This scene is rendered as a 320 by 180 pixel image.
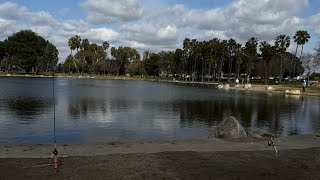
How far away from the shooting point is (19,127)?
23391 millimetres

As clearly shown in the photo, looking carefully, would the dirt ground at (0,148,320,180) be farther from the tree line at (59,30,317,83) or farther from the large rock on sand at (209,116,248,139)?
the tree line at (59,30,317,83)

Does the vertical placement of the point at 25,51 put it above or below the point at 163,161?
above

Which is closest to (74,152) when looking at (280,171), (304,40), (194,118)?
(280,171)

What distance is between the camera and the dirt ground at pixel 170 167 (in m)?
10.9

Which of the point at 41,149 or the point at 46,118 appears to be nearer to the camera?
the point at 41,149

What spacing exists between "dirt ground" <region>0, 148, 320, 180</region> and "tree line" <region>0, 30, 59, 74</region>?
6325 inches

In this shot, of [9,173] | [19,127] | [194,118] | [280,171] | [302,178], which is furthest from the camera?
[194,118]

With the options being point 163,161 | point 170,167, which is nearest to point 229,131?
point 163,161

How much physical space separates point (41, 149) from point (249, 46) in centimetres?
13421

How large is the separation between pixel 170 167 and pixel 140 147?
4.24 metres

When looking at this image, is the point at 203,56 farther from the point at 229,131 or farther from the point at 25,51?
the point at 229,131

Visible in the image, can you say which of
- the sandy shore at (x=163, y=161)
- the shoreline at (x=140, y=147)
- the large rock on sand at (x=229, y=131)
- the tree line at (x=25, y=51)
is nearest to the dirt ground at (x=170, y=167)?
the sandy shore at (x=163, y=161)

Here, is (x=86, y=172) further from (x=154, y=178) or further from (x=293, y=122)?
(x=293, y=122)

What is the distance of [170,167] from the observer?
11977 millimetres
